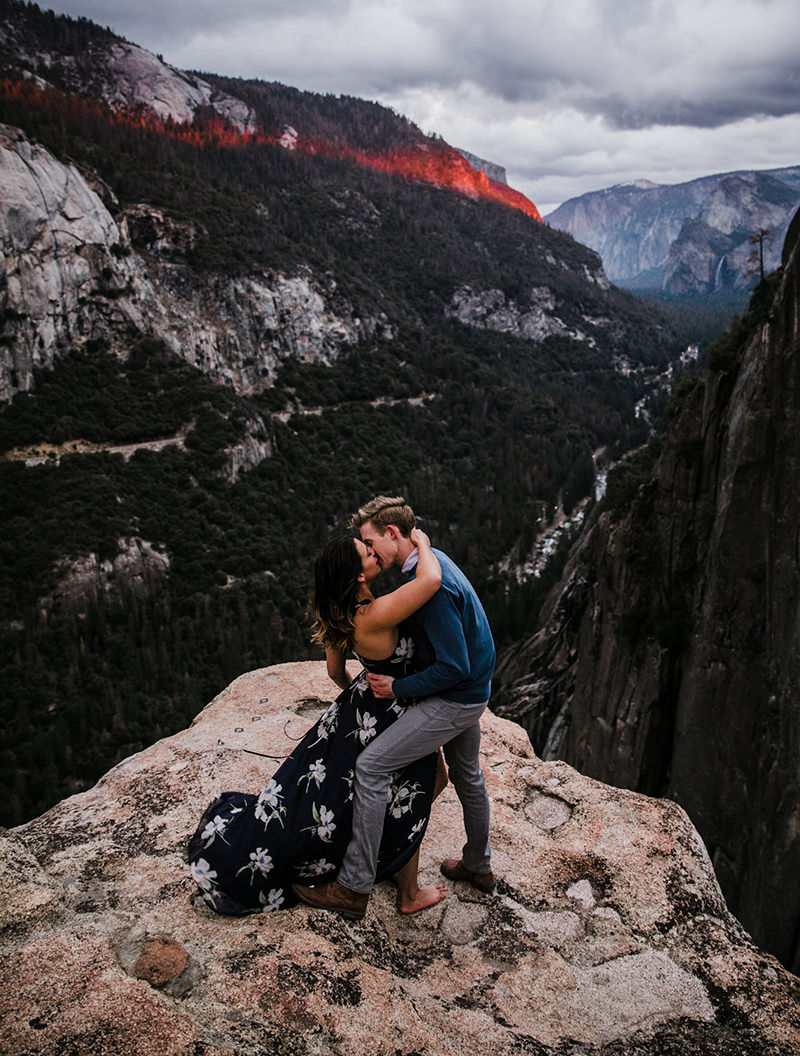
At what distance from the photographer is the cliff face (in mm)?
13930

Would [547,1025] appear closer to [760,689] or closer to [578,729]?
[760,689]

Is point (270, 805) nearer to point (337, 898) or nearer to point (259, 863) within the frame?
point (259, 863)

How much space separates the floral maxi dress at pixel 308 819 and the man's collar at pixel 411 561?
1.25ft

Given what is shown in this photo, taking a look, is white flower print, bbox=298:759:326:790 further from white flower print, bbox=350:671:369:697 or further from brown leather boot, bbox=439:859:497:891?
brown leather boot, bbox=439:859:497:891

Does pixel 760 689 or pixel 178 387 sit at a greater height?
pixel 178 387

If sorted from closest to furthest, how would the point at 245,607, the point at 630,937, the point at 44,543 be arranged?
1. the point at 630,937
2. the point at 44,543
3. the point at 245,607

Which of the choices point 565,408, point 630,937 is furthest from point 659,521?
point 565,408

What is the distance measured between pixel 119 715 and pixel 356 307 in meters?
78.1

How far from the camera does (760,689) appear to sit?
15.7 metres

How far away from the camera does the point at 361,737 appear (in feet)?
12.9

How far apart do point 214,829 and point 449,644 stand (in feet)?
→ 6.22

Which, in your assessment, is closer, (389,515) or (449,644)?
(449,644)

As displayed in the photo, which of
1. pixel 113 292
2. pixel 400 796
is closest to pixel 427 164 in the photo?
pixel 113 292

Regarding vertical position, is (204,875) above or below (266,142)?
below
